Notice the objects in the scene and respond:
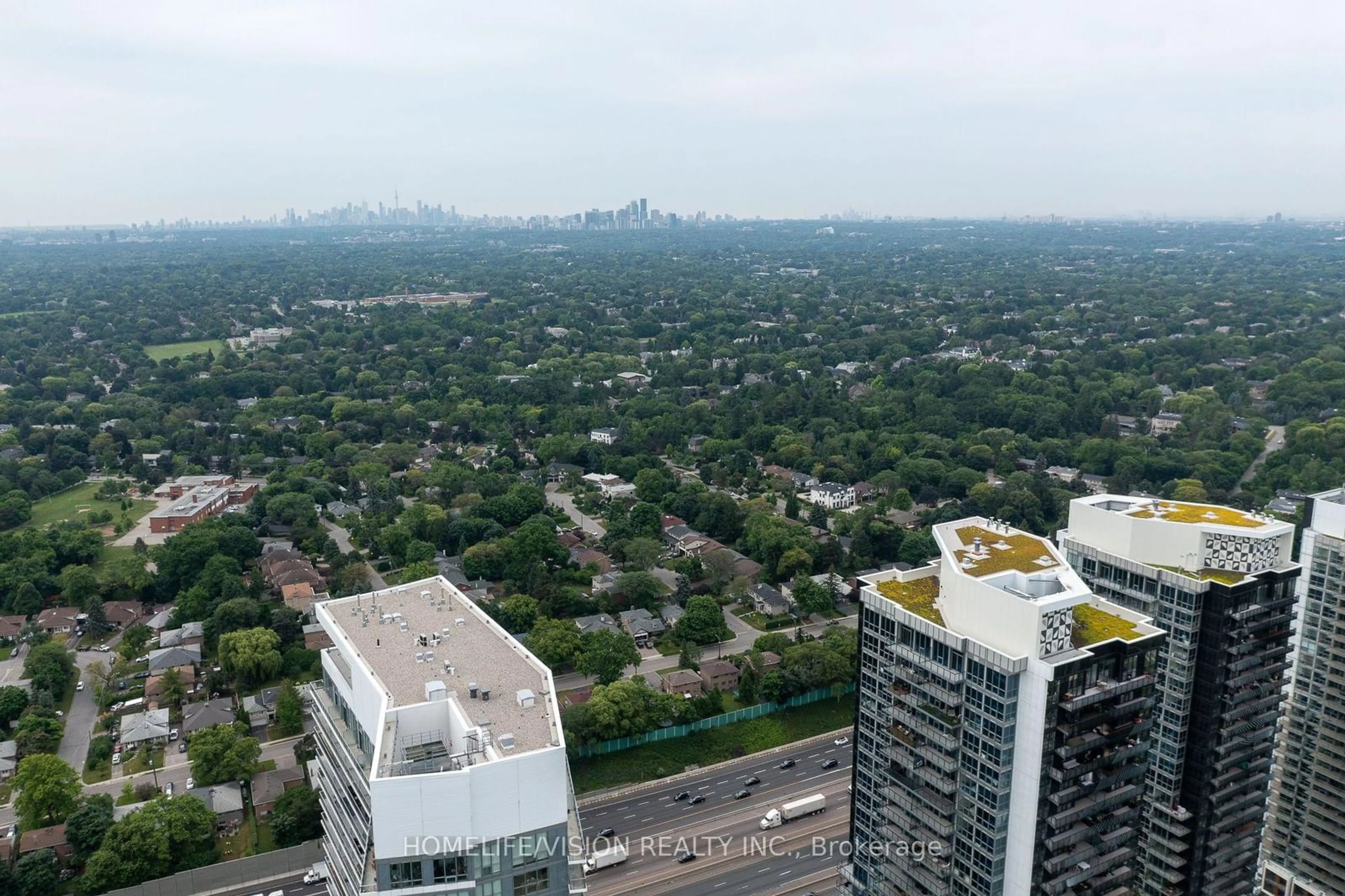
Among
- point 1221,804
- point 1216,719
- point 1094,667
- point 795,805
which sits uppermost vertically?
point 1094,667

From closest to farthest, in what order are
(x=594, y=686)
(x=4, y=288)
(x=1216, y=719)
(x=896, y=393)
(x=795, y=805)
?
Answer: (x=1216, y=719) < (x=795, y=805) < (x=594, y=686) < (x=896, y=393) < (x=4, y=288)

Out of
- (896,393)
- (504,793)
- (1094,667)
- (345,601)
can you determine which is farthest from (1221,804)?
(896,393)

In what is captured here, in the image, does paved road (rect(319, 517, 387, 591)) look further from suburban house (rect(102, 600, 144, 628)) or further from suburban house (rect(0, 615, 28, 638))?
suburban house (rect(0, 615, 28, 638))

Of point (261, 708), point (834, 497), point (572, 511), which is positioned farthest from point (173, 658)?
point (834, 497)

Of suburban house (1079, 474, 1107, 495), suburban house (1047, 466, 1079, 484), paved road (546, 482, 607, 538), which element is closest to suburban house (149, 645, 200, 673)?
paved road (546, 482, 607, 538)

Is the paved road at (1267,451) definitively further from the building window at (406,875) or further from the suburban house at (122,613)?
the suburban house at (122,613)

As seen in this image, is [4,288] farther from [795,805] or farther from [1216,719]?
[1216,719]

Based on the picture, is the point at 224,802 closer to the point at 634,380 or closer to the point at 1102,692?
the point at 1102,692
